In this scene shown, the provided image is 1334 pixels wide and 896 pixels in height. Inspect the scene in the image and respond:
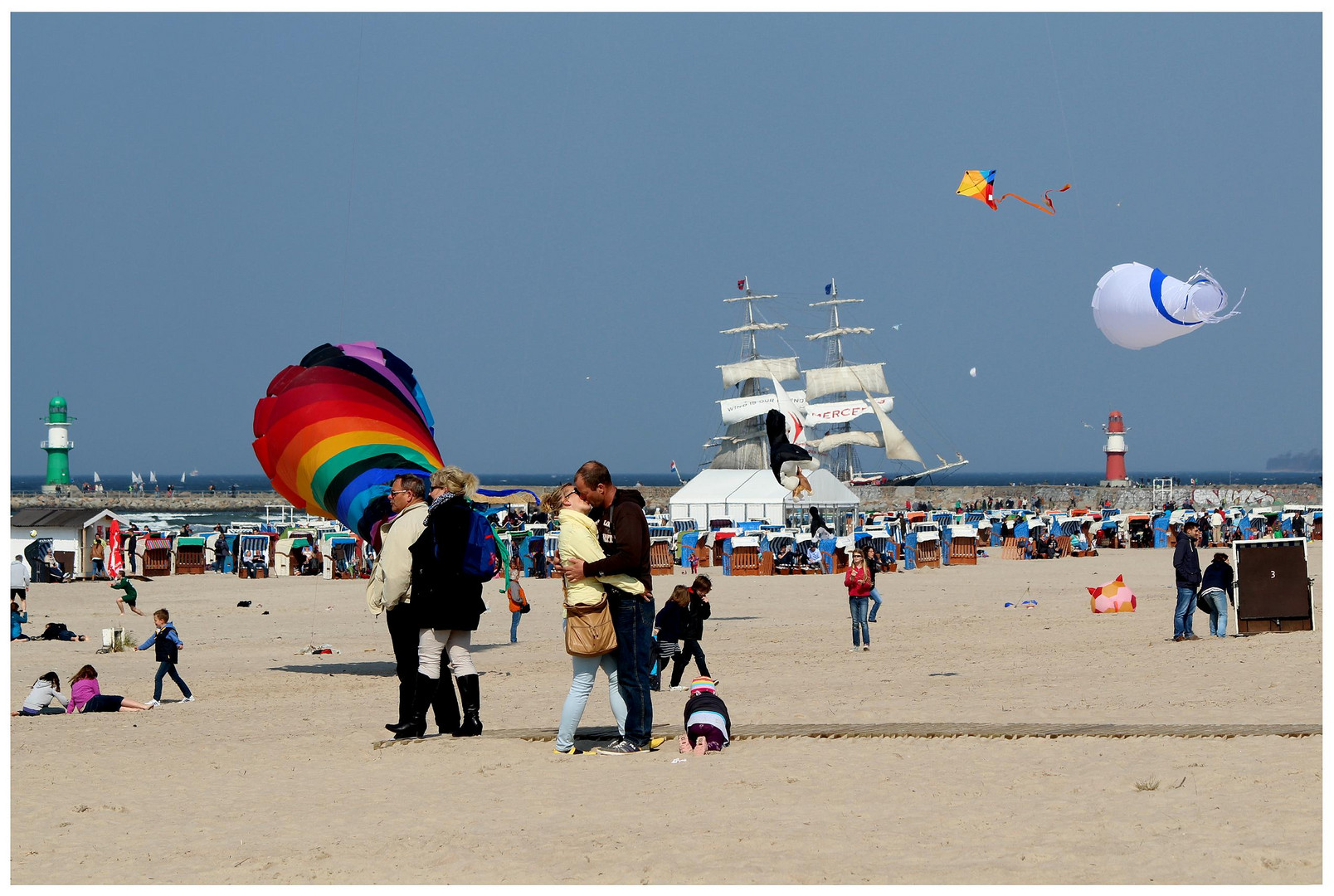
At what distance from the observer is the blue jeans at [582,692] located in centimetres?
698

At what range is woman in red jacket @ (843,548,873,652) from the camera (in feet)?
46.6

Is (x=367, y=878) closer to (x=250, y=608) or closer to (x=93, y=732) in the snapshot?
(x=93, y=732)

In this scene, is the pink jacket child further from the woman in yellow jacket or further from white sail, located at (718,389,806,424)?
white sail, located at (718,389,806,424)

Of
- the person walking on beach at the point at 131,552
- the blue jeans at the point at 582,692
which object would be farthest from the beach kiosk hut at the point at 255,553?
the blue jeans at the point at 582,692

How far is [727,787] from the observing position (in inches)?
245

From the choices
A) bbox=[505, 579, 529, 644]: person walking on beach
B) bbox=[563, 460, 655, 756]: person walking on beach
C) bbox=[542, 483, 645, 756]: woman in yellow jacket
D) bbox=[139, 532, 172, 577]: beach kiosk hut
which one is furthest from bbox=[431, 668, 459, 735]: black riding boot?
bbox=[139, 532, 172, 577]: beach kiosk hut

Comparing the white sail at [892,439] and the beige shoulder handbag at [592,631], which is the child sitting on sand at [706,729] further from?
the white sail at [892,439]

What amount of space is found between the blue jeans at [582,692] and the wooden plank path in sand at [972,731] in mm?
376

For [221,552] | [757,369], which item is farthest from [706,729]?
[757,369]

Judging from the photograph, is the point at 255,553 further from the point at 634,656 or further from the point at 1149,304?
the point at 634,656

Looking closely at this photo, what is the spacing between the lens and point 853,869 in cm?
486

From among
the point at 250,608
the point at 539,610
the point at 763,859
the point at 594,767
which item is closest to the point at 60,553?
the point at 250,608

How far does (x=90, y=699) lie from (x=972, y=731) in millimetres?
6782

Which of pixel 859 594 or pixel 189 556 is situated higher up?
pixel 189 556
